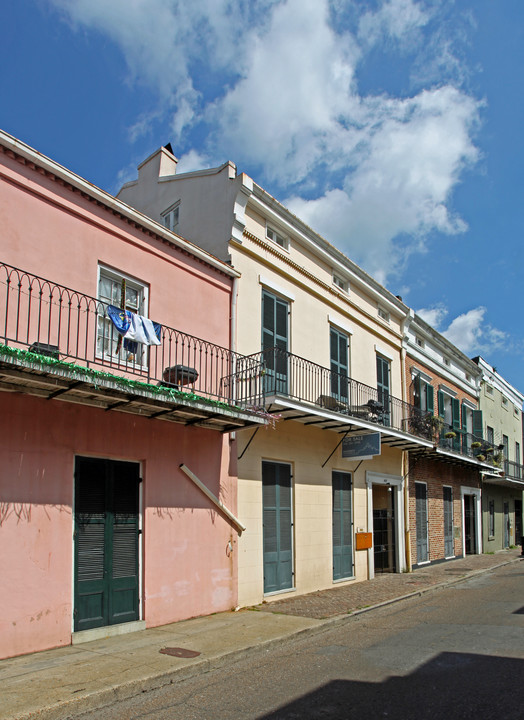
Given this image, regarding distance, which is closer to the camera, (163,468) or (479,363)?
(163,468)

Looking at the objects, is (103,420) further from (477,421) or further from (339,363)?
(477,421)

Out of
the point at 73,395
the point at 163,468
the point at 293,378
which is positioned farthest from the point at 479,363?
the point at 73,395

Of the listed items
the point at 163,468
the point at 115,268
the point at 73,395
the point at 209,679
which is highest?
the point at 115,268

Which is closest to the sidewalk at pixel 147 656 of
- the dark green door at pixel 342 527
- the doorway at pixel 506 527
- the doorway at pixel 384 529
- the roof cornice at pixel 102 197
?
the dark green door at pixel 342 527

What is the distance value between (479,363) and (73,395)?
72.0 ft

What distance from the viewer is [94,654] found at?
7574mm

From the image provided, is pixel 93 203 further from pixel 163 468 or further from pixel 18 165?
pixel 163 468

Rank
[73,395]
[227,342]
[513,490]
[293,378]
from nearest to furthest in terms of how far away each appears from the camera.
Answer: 1. [73,395]
2. [227,342]
3. [293,378]
4. [513,490]

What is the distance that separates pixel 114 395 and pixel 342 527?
8104 millimetres

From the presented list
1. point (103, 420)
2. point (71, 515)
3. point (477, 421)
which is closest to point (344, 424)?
point (103, 420)

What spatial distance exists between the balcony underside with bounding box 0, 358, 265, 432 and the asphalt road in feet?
11.3

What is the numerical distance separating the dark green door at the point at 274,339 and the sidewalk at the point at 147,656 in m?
4.10

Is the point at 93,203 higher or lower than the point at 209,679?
higher

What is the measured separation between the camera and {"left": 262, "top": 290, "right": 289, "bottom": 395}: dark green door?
12.4 meters
